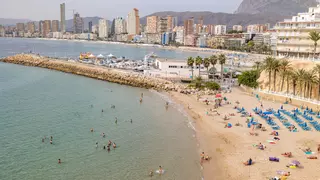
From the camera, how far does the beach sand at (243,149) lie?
19.9 m

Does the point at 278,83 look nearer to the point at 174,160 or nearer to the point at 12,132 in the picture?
the point at 174,160

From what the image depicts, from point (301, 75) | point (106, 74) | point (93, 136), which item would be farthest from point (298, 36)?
point (106, 74)

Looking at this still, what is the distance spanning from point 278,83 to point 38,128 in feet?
92.4

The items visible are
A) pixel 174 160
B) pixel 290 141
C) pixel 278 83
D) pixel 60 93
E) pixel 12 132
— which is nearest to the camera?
pixel 174 160

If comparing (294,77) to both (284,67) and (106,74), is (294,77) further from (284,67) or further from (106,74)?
(106,74)

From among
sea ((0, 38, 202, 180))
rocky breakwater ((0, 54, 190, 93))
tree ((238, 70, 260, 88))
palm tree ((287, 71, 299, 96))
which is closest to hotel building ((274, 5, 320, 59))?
palm tree ((287, 71, 299, 96))

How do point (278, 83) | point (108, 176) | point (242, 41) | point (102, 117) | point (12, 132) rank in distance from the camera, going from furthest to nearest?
point (242, 41) → point (278, 83) → point (102, 117) → point (12, 132) → point (108, 176)

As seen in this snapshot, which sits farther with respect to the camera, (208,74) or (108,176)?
(208,74)

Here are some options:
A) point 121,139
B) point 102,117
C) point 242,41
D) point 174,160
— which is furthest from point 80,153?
point 242,41

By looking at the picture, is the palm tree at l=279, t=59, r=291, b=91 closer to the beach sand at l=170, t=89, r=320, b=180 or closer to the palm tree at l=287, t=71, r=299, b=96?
the palm tree at l=287, t=71, r=299, b=96

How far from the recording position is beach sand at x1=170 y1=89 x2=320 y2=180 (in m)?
19.9

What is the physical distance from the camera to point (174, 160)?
885 inches

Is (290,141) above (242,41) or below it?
below

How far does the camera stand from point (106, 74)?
200 feet
